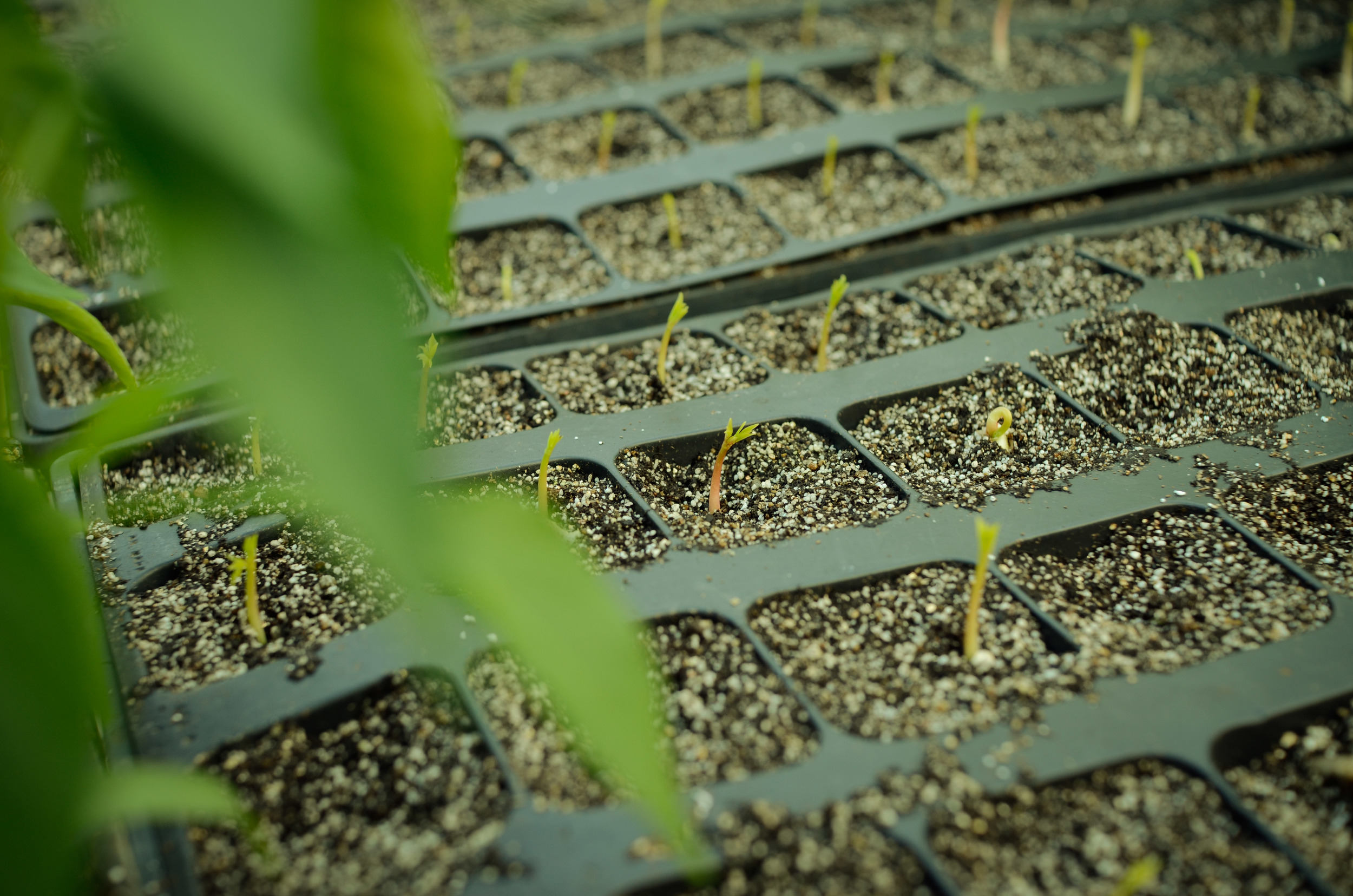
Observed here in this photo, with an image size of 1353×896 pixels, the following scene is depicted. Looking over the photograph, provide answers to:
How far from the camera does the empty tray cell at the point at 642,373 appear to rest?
3.37 feet

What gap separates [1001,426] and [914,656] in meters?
0.28

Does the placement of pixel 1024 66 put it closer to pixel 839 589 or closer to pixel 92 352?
pixel 839 589

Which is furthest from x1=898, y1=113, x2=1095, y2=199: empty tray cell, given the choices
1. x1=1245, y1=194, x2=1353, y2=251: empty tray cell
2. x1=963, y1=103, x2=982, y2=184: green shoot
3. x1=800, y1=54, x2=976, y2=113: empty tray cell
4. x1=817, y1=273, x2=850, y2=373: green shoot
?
x1=817, y1=273, x2=850, y2=373: green shoot

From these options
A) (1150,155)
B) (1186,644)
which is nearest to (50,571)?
(1186,644)

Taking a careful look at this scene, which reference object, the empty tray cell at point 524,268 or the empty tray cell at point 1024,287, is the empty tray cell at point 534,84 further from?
the empty tray cell at point 1024,287

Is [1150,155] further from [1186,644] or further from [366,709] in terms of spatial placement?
[366,709]

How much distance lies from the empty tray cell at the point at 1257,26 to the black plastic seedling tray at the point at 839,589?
93cm

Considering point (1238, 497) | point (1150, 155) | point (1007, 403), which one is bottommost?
point (1238, 497)

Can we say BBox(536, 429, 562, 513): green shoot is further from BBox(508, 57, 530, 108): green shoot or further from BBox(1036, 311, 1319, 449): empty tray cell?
BBox(508, 57, 530, 108): green shoot

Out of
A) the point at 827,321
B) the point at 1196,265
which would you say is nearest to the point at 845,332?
the point at 827,321

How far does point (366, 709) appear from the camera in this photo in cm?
70

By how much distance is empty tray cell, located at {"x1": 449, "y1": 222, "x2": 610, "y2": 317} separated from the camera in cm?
121

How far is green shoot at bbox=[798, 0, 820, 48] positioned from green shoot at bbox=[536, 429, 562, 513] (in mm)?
1293

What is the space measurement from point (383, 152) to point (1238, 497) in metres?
0.87
